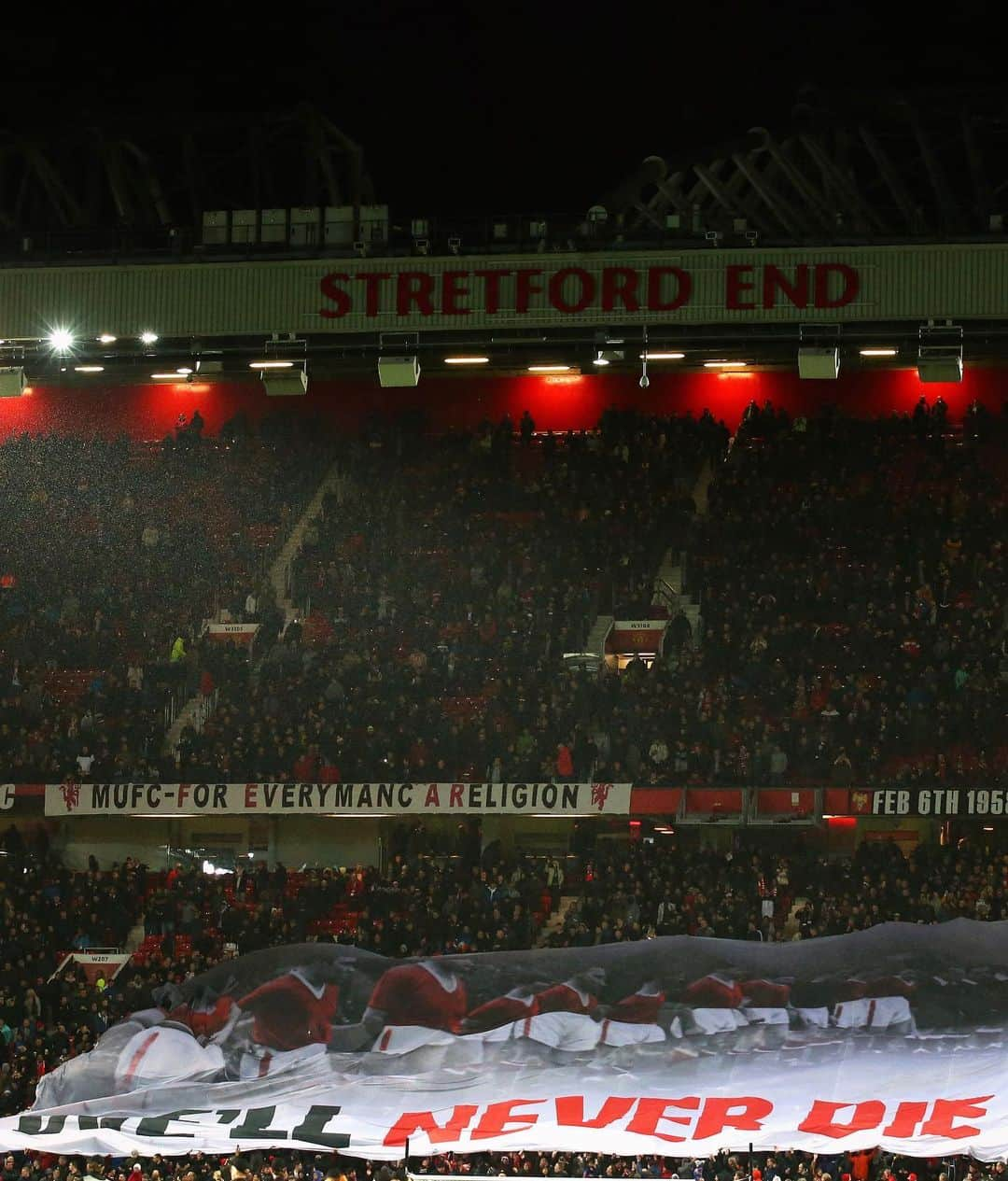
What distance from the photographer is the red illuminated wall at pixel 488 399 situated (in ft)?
120

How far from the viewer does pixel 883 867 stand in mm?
27469

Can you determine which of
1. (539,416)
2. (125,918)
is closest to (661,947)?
(125,918)

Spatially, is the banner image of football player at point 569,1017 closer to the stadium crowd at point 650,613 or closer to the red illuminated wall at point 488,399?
the stadium crowd at point 650,613

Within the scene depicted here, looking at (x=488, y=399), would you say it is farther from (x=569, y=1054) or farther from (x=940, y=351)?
(x=569, y=1054)

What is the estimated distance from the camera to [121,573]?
116ft

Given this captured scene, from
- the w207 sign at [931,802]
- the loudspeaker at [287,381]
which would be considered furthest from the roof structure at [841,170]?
the w207 sign at [931,802]

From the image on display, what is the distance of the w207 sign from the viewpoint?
27.9 metres

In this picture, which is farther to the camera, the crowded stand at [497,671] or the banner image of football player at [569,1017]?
the crowded stand at [497,671]

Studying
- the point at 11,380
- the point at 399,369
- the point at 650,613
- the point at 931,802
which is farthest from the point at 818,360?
the point at 11,380

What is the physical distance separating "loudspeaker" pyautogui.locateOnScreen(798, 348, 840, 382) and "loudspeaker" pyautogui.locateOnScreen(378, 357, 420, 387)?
210 inches

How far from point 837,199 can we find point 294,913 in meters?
13.1

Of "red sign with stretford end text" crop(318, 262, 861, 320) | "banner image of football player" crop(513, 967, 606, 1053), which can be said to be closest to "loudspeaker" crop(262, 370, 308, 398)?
"red sign with stretford end text" crop(318, 262, 861, 320)

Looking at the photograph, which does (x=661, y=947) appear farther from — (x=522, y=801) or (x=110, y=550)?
(x=110, y=550)

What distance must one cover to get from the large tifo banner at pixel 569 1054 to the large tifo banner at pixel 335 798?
4.32 m
